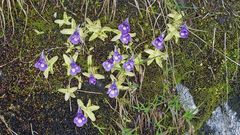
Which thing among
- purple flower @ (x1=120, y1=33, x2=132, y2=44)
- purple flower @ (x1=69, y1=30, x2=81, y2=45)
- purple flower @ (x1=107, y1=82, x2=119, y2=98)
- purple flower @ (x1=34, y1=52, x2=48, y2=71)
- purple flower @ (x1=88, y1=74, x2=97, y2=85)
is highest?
purple flower @ (x1=69, y1=30, x2=81, y2=45)

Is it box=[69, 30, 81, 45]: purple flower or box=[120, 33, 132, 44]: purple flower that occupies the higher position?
box=[69, 30, 81, 45]: purple flower

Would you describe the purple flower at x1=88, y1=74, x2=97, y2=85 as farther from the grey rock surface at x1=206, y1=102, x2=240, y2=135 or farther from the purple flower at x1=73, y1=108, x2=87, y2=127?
the grey rock surface at x1=206, y1=102, x2=240, y2=135

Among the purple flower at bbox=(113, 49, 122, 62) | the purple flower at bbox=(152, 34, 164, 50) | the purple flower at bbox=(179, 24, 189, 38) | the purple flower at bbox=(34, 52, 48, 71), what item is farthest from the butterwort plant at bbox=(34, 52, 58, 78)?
the purple flower at bbox=(179, 24, 189, 38)

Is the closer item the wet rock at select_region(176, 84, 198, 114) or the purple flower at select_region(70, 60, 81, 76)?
the purple flower at select_region(70, 60, 81, 76)

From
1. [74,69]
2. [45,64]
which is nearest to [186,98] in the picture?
[74,69]

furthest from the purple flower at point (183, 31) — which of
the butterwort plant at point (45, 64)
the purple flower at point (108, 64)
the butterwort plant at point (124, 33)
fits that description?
the butterwort plant at point (45, 64)

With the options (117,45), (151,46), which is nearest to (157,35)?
(151,46)

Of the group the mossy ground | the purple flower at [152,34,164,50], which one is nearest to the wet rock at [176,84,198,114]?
the mossy ground

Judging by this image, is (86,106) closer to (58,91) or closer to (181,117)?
(58,91)
